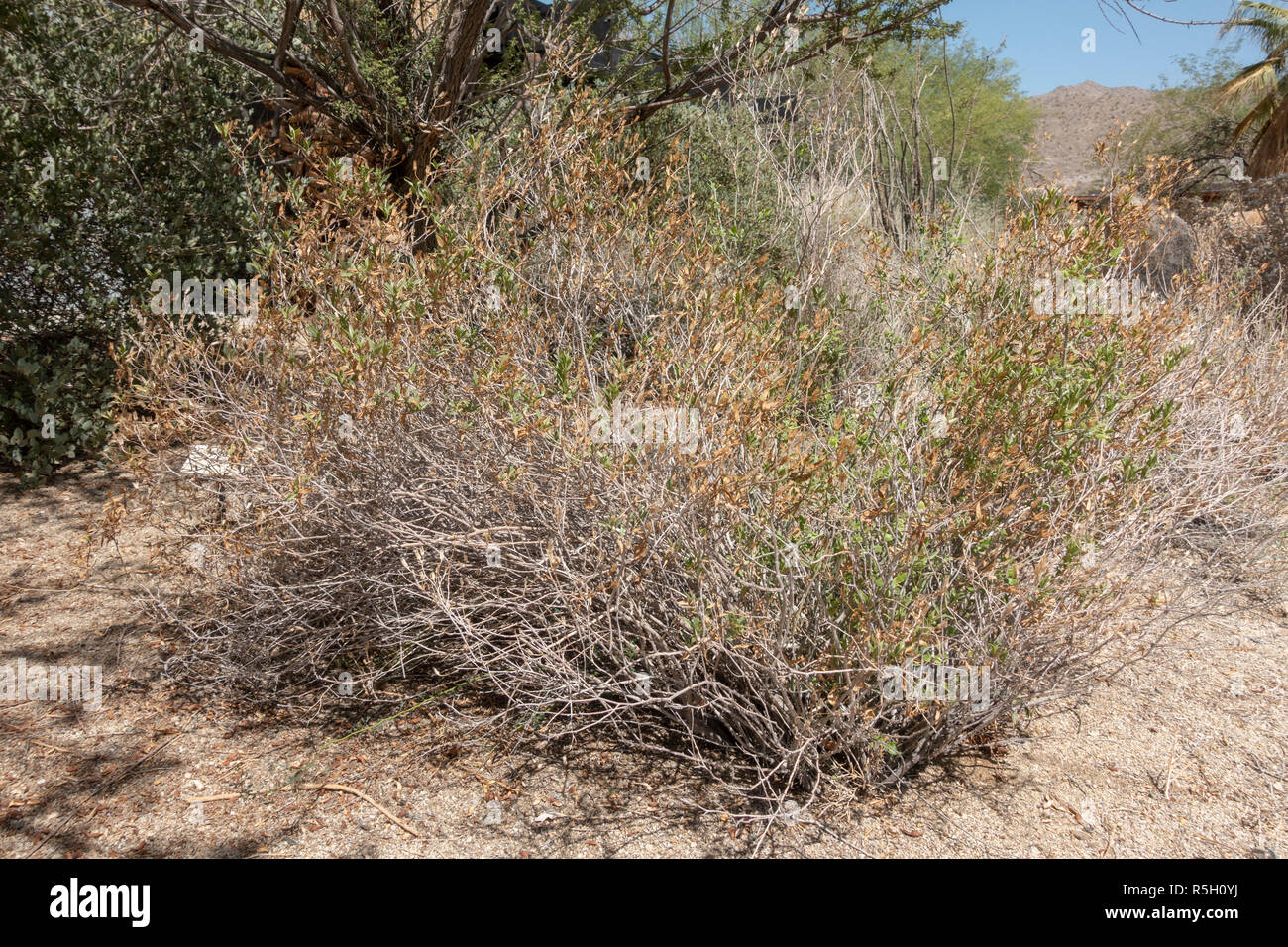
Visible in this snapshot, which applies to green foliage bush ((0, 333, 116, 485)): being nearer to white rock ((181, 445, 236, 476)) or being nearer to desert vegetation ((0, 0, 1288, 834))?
desert vegetation ((0, 0, 1288, 834))

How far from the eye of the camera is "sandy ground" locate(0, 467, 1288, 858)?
8.63 ft

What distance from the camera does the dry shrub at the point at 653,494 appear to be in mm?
2627

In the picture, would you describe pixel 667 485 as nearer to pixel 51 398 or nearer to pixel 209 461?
pixel 209 461

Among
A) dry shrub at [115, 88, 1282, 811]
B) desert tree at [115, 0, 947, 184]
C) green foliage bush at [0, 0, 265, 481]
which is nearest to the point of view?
dry shrub at [115, 88, 1282, 811]

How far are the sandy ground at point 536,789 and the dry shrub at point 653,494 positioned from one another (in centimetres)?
18

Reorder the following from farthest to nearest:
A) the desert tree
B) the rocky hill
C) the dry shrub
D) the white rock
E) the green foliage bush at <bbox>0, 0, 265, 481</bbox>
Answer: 1. the rocky hill
2. the green foliage bush at <bbox>0, 0, 265, 481</bbox>
3. the desert tree
4. the white rock
5. the dry shrub

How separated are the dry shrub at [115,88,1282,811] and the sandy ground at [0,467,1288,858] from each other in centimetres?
18

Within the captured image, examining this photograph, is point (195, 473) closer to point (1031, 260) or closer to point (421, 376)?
point (421, 376)

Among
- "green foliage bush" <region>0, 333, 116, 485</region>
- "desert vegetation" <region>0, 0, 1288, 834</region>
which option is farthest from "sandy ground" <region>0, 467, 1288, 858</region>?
"green foliage bush" <region>0, 333, 116, 485</region>

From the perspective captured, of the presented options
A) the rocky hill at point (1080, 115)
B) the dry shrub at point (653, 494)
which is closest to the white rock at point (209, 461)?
the dry shrub at point (653, 494)

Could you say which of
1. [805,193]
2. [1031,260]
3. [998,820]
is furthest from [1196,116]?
[998,820]

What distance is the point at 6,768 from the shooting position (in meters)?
2.92

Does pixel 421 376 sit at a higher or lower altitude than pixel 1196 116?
lower
